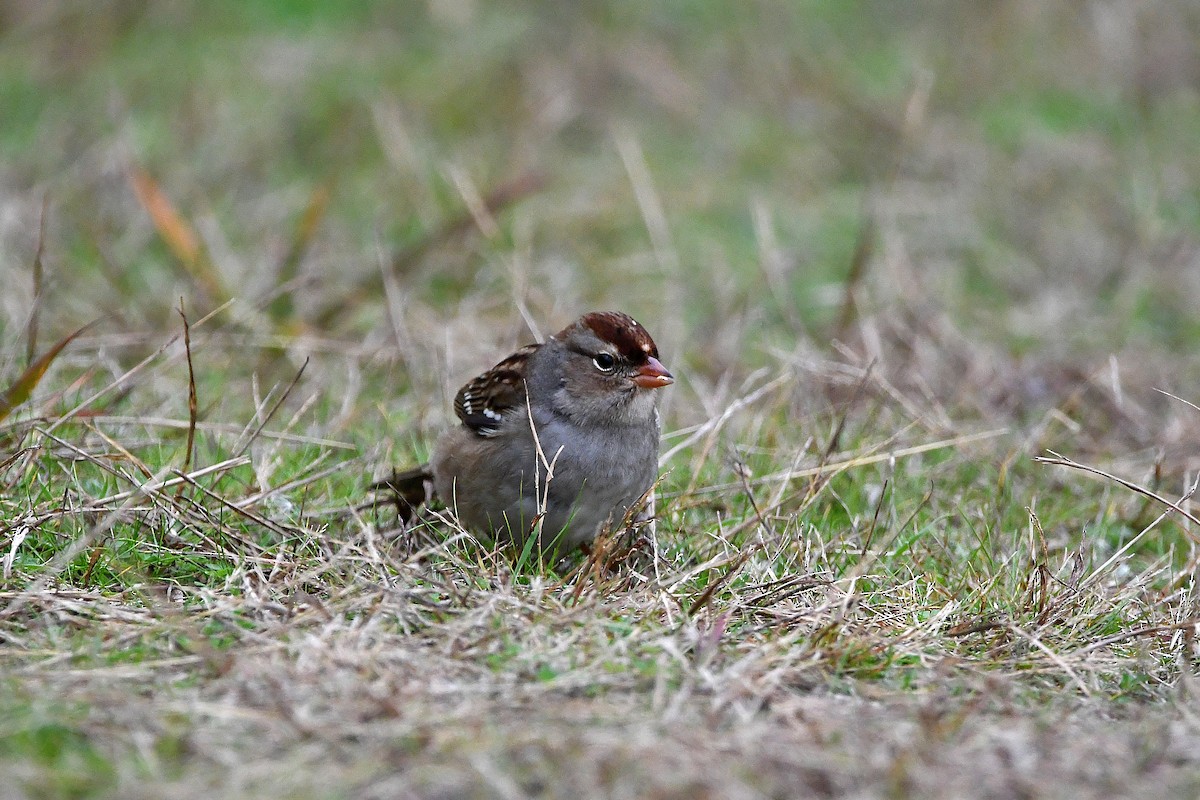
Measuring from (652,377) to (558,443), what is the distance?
42 centimetres

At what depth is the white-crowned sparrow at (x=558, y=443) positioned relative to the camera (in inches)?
171

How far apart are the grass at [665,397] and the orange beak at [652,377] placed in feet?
1.64

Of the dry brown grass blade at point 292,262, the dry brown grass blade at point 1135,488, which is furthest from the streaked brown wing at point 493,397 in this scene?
the dry brown grass blade at point 292,262

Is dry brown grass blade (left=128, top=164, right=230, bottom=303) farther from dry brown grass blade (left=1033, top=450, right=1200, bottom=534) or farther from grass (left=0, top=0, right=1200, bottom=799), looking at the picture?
dry brown grass blade (left=1033, top=450, right=1200, bottom=534)

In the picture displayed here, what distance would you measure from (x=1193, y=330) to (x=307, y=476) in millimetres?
5203

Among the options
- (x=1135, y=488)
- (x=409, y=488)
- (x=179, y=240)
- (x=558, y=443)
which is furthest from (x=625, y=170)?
(x=1135, y=488)

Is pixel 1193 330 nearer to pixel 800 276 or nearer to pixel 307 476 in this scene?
pixel 800 276

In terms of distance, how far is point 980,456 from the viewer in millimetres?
5316

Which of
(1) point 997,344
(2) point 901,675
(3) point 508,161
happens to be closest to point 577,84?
(3) point 508,161

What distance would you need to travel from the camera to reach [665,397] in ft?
20.1

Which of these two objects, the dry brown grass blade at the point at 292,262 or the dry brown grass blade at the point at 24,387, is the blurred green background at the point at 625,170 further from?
the dry brown grass blade at the point at 24,387

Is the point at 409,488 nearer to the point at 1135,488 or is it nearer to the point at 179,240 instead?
the point at 1135,488

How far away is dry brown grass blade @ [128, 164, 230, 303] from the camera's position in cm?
662

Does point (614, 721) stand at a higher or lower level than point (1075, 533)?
higher
